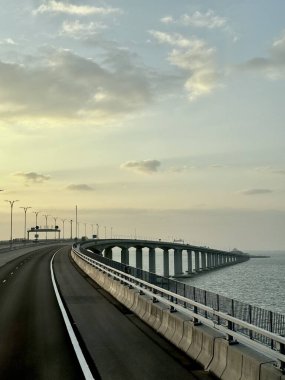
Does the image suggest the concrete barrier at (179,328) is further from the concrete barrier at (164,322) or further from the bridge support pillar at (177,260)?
the bridge support pillar at (177,260)

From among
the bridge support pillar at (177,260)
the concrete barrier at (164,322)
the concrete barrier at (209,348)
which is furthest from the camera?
the bridge support pillar at (177,260)

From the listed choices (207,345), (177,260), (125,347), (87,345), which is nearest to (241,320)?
(207,345)

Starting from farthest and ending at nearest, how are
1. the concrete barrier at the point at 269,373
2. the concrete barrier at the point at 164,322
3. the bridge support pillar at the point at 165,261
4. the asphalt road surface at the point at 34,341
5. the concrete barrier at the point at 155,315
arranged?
1. the bridge support pillar at the point at 165,261
2. the concrete barrier at the point at 155,315
3. the concrete barrier at the point at 164,322
4. the asphalt road surface at the point at 34,341
5. the concrete barrier at the point at 269,373

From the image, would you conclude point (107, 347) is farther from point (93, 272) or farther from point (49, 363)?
point (93, 272)

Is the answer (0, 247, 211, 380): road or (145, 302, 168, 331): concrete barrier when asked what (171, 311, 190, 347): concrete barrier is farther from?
(145, 302, 168, 331): concrete barrier

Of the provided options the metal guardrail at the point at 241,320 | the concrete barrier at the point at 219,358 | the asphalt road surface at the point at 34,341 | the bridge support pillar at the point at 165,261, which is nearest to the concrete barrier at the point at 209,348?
the concrete barrier at the point at 219,358

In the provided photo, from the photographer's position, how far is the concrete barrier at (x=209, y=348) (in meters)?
8.62

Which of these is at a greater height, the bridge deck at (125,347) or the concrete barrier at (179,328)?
the concrete barrier at (179,328)

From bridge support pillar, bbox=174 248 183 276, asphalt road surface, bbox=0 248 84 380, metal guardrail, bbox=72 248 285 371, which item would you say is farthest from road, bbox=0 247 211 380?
bridge support pillar, bbox=174 248 183 276

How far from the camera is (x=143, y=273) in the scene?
21.5 meters

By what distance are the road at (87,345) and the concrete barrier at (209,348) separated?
283 mm

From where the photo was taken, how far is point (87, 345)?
13562mm

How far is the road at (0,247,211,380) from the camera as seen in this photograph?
10.6 m

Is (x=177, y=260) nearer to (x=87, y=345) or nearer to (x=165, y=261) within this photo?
(x=165, y=261)
